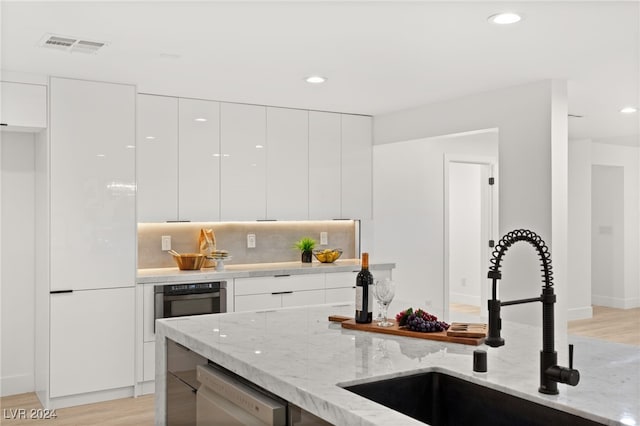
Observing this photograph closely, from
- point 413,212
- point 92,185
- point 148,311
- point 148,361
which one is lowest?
point 148,361

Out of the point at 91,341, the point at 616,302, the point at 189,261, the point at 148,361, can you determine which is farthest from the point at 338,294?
the point at 616,302

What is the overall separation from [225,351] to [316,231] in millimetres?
4179

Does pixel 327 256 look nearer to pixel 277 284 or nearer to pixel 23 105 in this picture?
pixel 277 284

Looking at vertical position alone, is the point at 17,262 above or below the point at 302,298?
above

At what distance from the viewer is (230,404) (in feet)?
6.96

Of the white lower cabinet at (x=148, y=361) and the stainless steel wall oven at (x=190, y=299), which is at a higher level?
the stainless steel wall oven at (x=190, y=299)

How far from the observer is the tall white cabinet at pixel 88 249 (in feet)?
14.7

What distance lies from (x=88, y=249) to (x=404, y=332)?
3051mm

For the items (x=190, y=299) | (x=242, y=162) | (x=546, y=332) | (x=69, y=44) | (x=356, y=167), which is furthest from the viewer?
(x=356, y=167)

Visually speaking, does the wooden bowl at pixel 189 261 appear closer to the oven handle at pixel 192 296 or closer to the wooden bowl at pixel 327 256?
the oven handle at pixel 192 296

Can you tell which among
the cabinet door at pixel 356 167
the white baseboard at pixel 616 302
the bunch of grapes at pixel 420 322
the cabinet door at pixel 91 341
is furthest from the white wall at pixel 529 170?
the white baseboard at pixel 616 302

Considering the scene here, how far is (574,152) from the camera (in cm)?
838

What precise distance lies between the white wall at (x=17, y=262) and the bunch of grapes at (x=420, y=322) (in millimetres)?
3637

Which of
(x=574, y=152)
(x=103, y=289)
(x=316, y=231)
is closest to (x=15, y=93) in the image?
(x=103, y=289)
